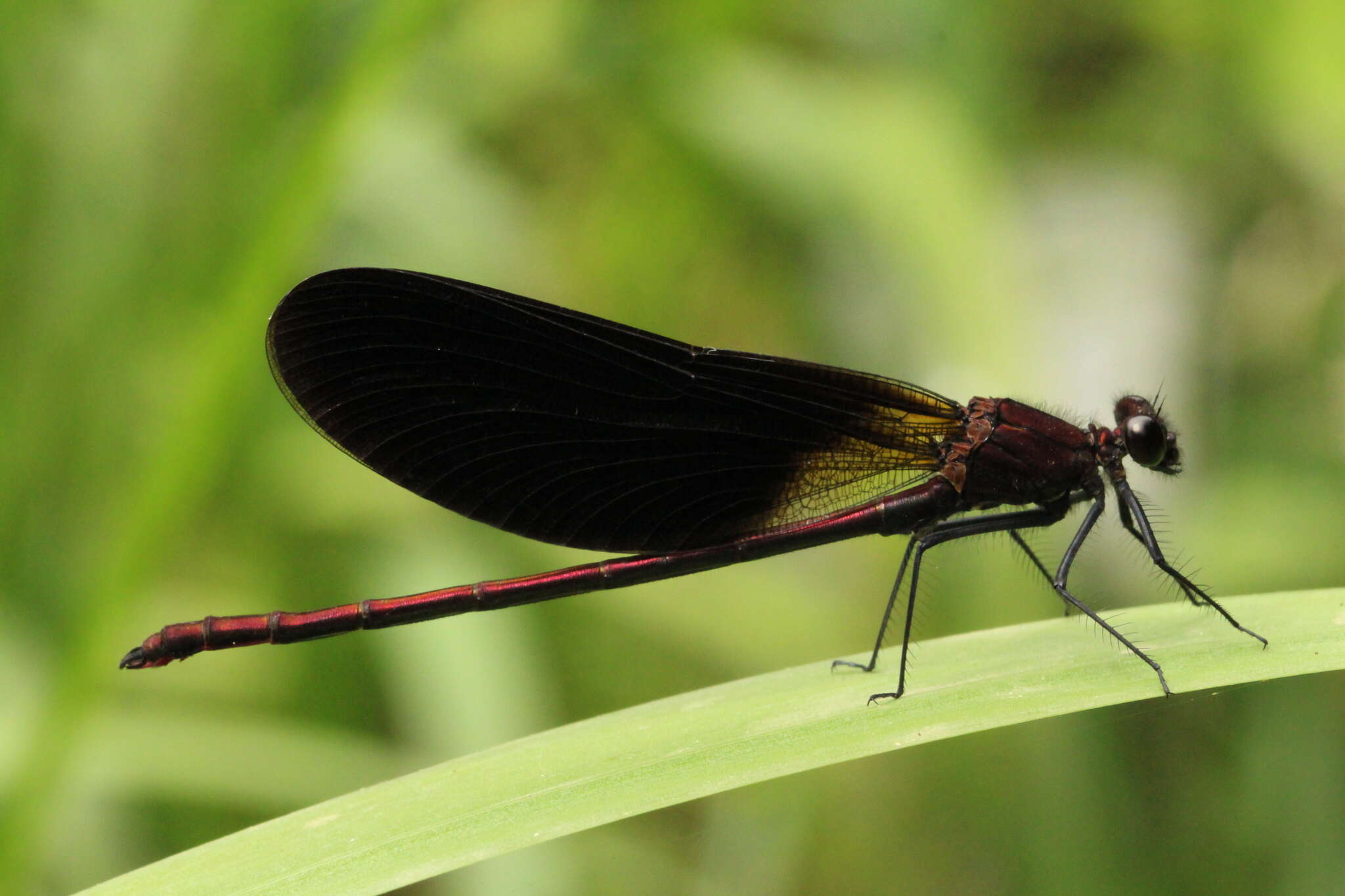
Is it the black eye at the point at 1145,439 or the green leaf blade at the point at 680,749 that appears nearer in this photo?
the green leaf blade at the point at 680,749

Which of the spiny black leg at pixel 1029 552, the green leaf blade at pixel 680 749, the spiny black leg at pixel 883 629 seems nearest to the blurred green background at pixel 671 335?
the spiny black leg at pixel 1029 552

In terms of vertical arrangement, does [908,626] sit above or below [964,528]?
below

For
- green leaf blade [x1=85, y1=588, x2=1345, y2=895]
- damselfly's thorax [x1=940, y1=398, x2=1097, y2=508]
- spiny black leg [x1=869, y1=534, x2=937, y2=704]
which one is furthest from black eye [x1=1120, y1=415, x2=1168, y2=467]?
green leaf blade [x1=85, y1=588, x2=1345, y2=895]

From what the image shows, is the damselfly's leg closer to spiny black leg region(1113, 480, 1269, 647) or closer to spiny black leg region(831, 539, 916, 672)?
spiny black leg region(831, 539, 916, 672)

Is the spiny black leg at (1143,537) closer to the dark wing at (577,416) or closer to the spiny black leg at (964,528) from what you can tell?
the spiny black leg at (964,528)

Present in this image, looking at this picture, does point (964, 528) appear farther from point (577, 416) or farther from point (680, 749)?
point (680, 749)

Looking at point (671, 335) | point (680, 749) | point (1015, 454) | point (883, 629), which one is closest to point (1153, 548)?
point (1015, 454)
